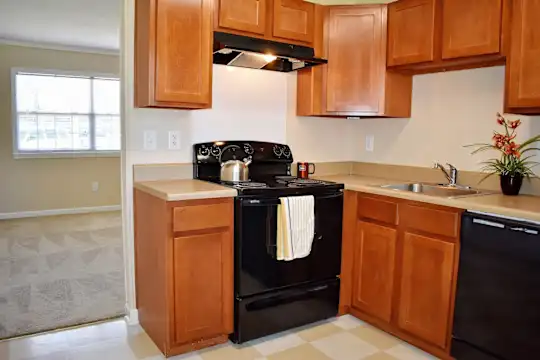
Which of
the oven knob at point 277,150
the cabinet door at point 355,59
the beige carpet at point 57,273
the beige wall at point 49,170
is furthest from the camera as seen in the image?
the beige wall at point 49,170

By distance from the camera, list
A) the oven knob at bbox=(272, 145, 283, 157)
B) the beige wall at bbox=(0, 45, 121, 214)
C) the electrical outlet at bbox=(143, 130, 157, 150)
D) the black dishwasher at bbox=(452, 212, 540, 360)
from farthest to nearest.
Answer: the beige wall at bbox=(0, 45, 121, 214) → the oven knob at bbox=(272, 145, 283, 157) → the electrical outlet at bbox=(143, 130, 157, 150) → the black dishwasher at bbox=(452, 212, 540, 360)

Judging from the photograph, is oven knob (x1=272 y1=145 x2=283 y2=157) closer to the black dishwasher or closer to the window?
the black dishwasher

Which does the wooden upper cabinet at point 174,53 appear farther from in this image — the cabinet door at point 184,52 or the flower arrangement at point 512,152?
the flower arrangement at point 512,152

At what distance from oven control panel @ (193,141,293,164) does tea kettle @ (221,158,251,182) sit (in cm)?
15

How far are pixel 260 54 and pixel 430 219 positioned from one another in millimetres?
1386

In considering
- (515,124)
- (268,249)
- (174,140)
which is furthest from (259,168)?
(515,124)

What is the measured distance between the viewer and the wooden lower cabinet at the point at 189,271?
2.34 meters

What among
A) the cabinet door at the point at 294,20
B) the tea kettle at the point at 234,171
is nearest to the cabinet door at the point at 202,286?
the tea kettle at the point at 234,171

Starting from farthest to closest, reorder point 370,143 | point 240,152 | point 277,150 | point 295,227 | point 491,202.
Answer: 1. point 370,143
2. point 277,150
3. point 240,152
4. point 295,227
5. point 491,202

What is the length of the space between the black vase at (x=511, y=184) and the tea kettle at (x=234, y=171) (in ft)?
5.09

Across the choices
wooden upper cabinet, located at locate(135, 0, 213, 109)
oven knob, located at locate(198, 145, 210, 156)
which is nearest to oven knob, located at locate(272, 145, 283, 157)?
oven knob, located at locate(198, 145, 210, 156)

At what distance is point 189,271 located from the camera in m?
2.40

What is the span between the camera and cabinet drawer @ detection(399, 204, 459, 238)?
90.5 inches

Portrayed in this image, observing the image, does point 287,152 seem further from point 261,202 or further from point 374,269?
point 374,269
